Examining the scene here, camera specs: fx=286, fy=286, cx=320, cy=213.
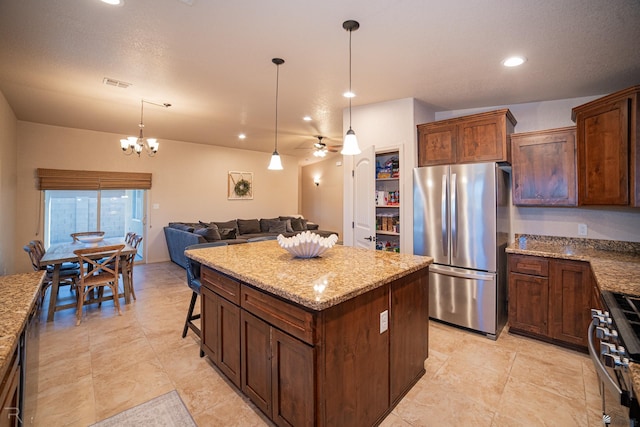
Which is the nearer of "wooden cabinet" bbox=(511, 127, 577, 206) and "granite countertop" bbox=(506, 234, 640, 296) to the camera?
"granite countertop" bbox=(506, 234, 640, 296)

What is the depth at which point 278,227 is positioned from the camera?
25.3 feet

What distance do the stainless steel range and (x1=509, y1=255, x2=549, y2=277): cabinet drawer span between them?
1.20 m

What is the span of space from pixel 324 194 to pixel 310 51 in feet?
23.5

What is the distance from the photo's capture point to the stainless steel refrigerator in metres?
2.92

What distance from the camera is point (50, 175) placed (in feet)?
17.1

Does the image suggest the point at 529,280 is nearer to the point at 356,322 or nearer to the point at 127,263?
the point at 356,322

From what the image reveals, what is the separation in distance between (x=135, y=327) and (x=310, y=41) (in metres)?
3.41

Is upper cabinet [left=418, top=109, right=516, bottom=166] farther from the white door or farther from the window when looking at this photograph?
the window

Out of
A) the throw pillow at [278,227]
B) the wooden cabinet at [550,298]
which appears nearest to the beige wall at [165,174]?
the throw pillow at [278,227]

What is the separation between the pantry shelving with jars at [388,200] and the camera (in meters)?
3.80

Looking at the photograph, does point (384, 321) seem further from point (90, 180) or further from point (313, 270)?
point (90, 180)

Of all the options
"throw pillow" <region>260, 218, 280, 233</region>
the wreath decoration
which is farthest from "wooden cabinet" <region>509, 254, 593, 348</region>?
the wreath decoration

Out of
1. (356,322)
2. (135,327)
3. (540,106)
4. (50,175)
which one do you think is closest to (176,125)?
(50,175)

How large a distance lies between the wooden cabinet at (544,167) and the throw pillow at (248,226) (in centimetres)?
585
